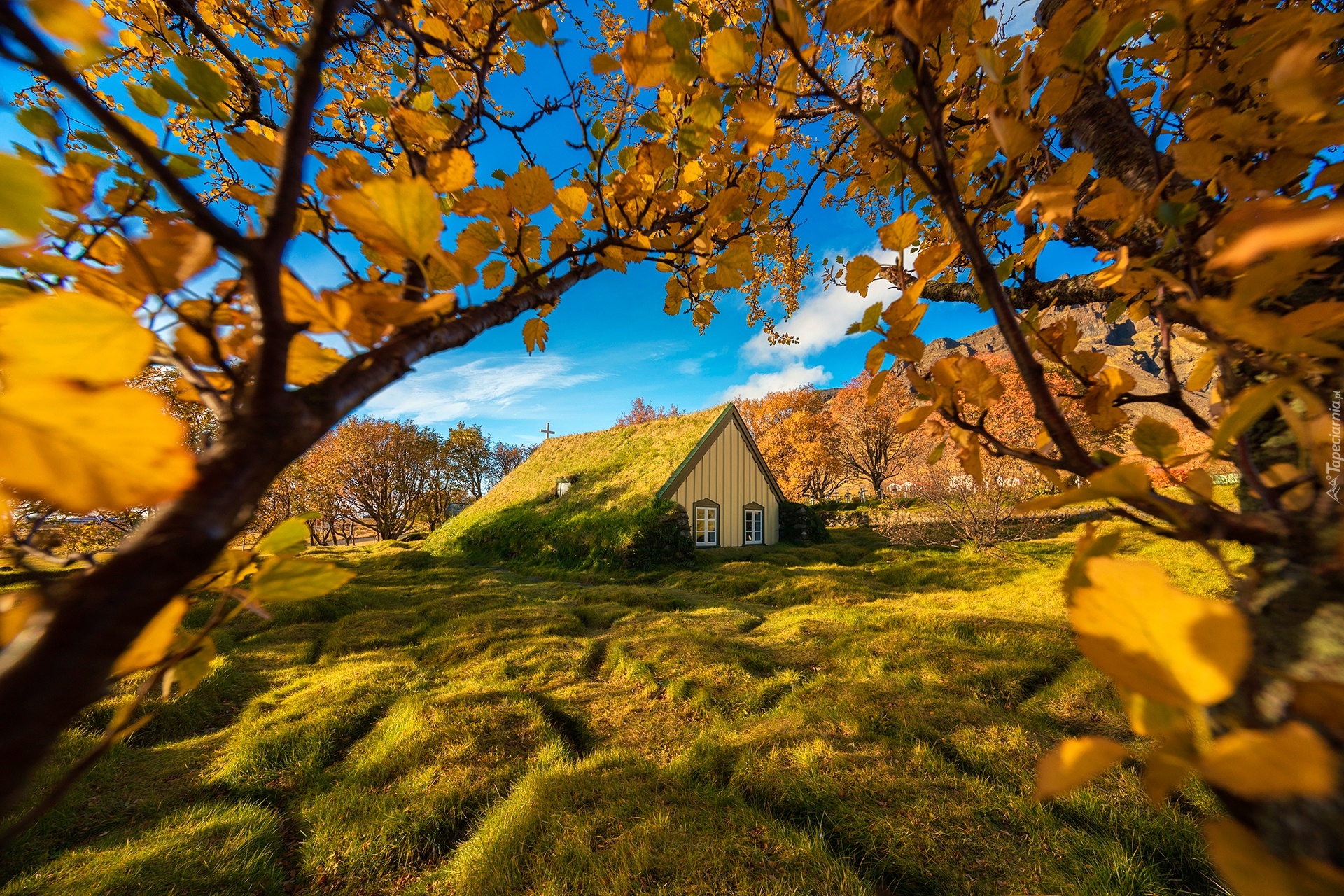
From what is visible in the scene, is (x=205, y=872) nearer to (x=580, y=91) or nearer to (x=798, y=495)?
(x=580, y=91)

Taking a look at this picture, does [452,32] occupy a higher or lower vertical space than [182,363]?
higher

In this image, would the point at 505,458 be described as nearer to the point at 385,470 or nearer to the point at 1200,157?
the point at 385,470

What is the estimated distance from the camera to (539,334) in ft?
3.84

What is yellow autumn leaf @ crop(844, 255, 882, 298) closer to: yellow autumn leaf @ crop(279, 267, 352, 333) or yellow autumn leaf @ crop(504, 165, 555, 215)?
yellow autumn leaf @ crop(504, 165, 555, 215)

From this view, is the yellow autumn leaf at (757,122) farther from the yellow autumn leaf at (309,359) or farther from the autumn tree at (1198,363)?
the yellow autumn leaf at (309,359)

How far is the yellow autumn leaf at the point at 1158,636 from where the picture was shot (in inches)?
11.6

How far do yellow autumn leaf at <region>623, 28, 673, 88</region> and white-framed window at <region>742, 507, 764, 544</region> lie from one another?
1121 centimetres

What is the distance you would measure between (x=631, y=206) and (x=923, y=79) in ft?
2.13

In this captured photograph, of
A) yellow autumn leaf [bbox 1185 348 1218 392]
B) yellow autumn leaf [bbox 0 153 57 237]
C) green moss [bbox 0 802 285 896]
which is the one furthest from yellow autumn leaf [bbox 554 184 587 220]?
green moss [bbox 0 802 285 896]

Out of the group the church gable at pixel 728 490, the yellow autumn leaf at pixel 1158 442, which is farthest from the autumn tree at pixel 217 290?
the church gable at pixel 728 490

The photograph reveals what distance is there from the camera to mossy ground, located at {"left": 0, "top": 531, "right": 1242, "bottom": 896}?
70.3 inches

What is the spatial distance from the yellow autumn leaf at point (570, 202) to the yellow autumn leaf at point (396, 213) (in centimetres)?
40

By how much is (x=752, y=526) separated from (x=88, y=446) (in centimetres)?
1198

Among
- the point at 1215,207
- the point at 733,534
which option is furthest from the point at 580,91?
the point at 733,534
